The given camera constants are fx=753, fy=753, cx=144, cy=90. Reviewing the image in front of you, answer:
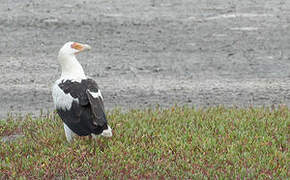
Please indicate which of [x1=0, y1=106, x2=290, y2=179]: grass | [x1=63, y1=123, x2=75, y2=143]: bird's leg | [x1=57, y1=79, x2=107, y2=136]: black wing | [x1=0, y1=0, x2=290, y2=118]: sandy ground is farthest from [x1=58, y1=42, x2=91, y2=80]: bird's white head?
[x1=0, y1=0, x2=290, y2=118]: sandy ground

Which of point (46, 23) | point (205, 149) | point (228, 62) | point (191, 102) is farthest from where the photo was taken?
point (46, 23)

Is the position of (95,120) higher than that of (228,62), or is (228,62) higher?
(95,120)

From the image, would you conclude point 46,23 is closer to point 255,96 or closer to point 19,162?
point 255,96

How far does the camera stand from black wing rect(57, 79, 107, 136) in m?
7.90

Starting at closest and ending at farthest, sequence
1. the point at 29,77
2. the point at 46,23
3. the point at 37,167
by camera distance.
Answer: the point at 37,167, the point at 29,77, the point at 46,23

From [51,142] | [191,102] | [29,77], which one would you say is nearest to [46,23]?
[29,77]

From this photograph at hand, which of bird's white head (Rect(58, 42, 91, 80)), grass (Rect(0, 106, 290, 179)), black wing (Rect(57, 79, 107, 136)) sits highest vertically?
bird's white head (Rect(58, 42, 91, 80))

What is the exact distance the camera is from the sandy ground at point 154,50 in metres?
10.7

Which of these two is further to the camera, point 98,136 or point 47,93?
point 47,93

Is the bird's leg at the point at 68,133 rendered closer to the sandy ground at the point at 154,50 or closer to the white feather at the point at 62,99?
the white feather at the point at 62,99

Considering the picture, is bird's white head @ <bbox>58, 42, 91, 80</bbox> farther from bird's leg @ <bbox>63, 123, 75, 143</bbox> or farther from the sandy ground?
the sandy ground

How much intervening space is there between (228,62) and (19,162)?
5.29 m

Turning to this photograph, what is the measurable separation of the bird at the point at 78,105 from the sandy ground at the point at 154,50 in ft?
5.44

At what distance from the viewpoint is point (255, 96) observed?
1062 centimetres
